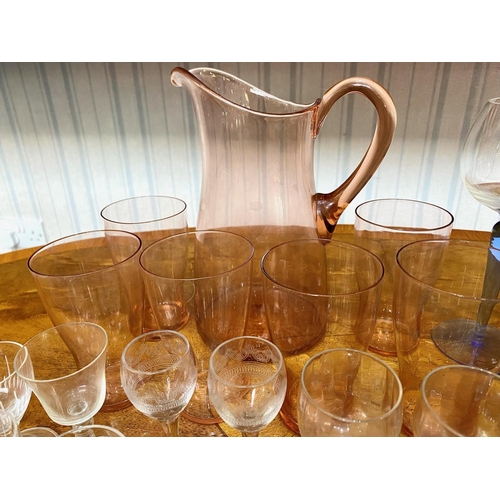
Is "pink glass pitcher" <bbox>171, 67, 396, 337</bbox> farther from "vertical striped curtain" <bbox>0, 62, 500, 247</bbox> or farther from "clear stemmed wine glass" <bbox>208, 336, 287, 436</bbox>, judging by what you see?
"vertical striped curtain" <bbox>0, 62, 500, 247</bbox>

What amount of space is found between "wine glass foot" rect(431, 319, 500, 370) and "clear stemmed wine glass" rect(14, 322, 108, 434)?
280 millimetres

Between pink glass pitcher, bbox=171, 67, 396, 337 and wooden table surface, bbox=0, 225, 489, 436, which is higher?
pink glass pitcher, bbox=171, 67, 396, 337

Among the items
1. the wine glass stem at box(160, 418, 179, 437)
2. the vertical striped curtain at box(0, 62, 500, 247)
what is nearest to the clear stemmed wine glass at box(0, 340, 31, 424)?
the wine glass stem at box(160, 418, 179, 437)

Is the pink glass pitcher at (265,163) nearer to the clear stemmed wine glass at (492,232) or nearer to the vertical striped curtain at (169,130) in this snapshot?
the clear stemmed wine glass at (492,232)

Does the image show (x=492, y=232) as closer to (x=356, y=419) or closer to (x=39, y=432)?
(x=356, y=419)

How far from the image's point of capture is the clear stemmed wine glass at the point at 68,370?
36 centimetres

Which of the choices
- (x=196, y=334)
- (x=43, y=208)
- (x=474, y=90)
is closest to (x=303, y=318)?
(x=196, y=334)

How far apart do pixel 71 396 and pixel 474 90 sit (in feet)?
2.39

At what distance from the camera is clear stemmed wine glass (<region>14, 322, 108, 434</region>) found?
365 millimetres

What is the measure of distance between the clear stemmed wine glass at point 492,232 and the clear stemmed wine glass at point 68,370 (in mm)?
282

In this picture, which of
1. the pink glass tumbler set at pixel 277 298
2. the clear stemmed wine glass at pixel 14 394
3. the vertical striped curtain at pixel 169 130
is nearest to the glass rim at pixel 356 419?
the pink glass tumbler set at pixel 277 298

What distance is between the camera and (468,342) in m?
0.38
